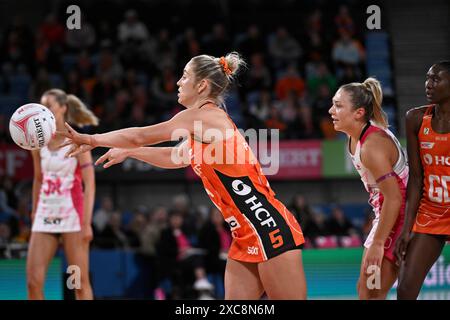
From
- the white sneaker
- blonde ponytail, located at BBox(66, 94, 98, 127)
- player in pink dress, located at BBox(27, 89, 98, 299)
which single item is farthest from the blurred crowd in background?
blonde ponytail, located at BBox(66, 94, 98, 127)

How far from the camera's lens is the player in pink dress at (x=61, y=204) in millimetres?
6320

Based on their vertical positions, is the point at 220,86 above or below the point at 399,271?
above

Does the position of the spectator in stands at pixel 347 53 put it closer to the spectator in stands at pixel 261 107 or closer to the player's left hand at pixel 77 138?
the spectator in stands at pixel 261 107

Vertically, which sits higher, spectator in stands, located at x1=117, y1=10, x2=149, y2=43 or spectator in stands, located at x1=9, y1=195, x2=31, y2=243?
spectator in stands, located at x1=117, y1=10, x2=149, y2=43

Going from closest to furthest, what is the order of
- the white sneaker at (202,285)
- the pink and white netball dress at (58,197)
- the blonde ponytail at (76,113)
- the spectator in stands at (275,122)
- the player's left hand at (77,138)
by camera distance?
the player's left hand at (77,138) < the pink and white netball dress at (58,197) < the blonde ponytail at (76,113) < the white sneaker at (202,285) < the spectator in stands at (275,122)

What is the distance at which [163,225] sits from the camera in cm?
999

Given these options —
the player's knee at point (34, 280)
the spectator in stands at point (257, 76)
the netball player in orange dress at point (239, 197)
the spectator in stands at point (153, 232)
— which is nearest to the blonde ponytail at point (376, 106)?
the netball player in orange dress at point (239, 197)

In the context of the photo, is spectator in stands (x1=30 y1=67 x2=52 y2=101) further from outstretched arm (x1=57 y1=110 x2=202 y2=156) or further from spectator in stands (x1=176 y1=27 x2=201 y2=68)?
outstretched arm (x1=57 y1=110 x2=202 y2=156)

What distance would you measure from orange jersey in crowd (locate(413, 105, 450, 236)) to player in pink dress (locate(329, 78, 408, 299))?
0.16 metres

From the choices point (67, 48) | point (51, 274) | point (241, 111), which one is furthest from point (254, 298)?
point (67, 48)

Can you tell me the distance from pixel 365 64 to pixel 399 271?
29.9ft

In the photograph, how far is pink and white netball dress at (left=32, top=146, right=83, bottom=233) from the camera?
6367mm

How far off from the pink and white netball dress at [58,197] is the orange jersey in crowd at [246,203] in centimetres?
240
